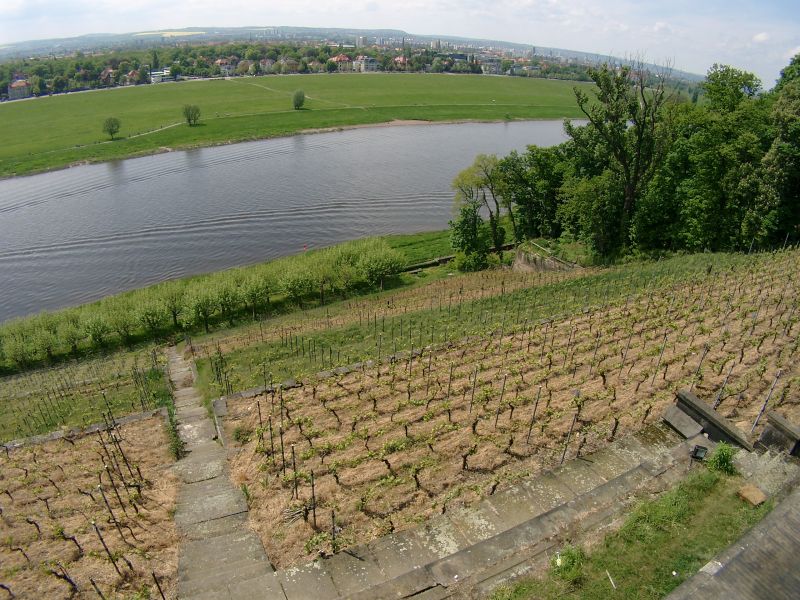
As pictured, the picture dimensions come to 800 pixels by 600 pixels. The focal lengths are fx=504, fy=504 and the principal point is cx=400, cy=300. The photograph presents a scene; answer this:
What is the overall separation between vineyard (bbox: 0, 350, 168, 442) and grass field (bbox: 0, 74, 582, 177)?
207ft

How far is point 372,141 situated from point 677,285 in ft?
240

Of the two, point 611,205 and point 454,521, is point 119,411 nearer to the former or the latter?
point 454,521

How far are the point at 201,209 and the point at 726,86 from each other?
1959 inches

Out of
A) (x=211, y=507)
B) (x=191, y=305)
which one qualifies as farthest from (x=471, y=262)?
(x=211, y=507)

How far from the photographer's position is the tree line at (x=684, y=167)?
2598 centimetres

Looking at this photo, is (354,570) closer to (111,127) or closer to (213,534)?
(213,534)

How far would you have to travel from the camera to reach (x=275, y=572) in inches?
365

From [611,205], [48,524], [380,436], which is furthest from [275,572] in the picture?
[611,205]

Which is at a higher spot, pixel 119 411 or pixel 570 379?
pixel 570 379

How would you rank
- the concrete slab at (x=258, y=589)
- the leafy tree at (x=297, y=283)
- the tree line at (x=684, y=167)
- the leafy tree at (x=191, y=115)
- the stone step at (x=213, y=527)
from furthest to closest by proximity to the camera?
the leafy tree at (x=191, y=115) < the leafy tree at (x=297, y=283) < the tree line at (x=684, y=167) < the stone step at (x=213, y=527) < the concrete slab at (x=258, y=589)

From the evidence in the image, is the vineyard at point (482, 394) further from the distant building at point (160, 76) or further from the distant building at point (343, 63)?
the distant building at point (343, 63)

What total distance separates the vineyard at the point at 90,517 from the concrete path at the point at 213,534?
33 centimetres

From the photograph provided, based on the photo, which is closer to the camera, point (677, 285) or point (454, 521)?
point (454, 521)

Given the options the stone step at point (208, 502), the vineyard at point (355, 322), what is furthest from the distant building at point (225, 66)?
the stone step at point (208, 502)
